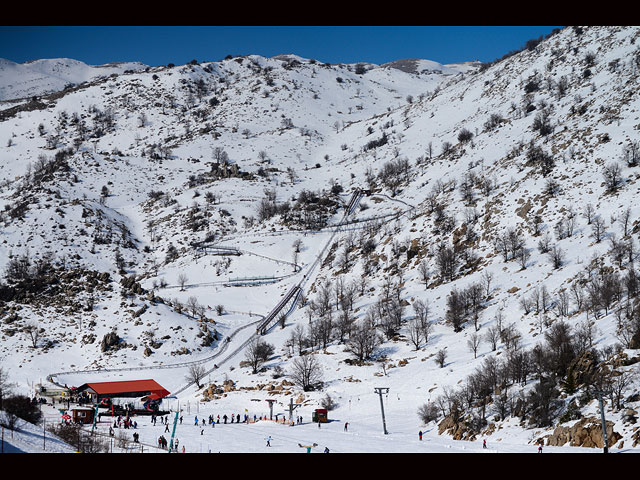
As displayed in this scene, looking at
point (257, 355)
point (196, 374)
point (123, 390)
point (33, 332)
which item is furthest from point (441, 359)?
point (33, 332)

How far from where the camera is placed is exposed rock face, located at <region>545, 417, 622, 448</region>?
1172 inches

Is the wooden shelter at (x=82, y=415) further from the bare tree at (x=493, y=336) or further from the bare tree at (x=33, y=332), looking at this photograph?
the bare tree at (x=493, y=336)

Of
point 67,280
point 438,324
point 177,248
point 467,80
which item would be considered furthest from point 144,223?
point 467,80

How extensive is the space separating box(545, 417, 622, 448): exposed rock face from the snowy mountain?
159 millimetres

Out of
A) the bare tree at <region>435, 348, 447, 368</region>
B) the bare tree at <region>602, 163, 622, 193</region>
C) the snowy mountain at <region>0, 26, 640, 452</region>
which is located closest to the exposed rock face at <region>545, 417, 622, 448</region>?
the snowy mountain at <region>0, 26, 640, 452</region>

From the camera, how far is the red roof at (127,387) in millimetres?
56619

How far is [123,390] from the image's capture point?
5719 centimetres

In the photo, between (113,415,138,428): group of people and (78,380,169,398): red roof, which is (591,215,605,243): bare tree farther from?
(113,415,138,428): group of people

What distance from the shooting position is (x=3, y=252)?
94.4 m

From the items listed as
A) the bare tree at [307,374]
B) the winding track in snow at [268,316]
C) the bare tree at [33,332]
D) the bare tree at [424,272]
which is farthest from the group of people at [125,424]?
the bare tree at [424,272]

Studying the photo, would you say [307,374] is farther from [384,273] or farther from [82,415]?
[384,273]

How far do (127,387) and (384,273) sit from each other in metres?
44.1
